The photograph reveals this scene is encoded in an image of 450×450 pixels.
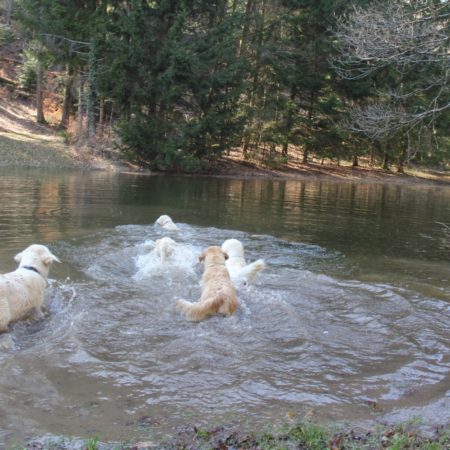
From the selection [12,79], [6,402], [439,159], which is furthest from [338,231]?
[12,79]

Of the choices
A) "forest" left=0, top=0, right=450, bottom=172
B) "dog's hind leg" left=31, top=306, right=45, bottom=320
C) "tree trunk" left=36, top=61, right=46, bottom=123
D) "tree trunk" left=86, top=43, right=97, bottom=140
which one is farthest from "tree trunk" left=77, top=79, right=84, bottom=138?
"dog's hind leg" left=31, top=306, right=45, bottom=320

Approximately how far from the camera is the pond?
4703mm

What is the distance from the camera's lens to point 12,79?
4366cm

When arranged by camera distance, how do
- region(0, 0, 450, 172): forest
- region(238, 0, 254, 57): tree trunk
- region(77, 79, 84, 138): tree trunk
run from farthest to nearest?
region(238, 0, 254, 57): tree trunk
region(77, 79, 84, 138): tree trunk
region(0, 0, 450, 172): forest

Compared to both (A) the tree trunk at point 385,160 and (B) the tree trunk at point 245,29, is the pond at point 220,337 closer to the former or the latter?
(B) the tree trunk at point 245,29

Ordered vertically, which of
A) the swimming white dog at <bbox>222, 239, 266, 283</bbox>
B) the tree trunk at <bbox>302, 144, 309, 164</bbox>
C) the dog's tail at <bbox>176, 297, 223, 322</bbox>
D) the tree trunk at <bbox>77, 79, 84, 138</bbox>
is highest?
the tree trunk at <bbox>77, 79, 84, 138</bbox>

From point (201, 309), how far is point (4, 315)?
2407mm

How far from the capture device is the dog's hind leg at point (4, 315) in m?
6.02

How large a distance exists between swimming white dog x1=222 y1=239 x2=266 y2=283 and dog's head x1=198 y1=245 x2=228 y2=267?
1.13 feet

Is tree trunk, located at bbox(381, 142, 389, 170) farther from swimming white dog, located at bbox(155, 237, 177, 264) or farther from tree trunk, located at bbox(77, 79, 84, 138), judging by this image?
swimming white dog, located at bbox(155, 237, 177, 264)

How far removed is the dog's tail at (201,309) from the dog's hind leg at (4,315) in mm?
2208

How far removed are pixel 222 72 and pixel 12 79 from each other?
21823 millimetres

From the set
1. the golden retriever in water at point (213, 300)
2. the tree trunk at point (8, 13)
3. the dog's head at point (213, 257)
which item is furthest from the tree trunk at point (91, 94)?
the golden retriever in water at point (213, 300)

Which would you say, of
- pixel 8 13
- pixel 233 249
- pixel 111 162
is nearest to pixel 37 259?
pixel 233 249
